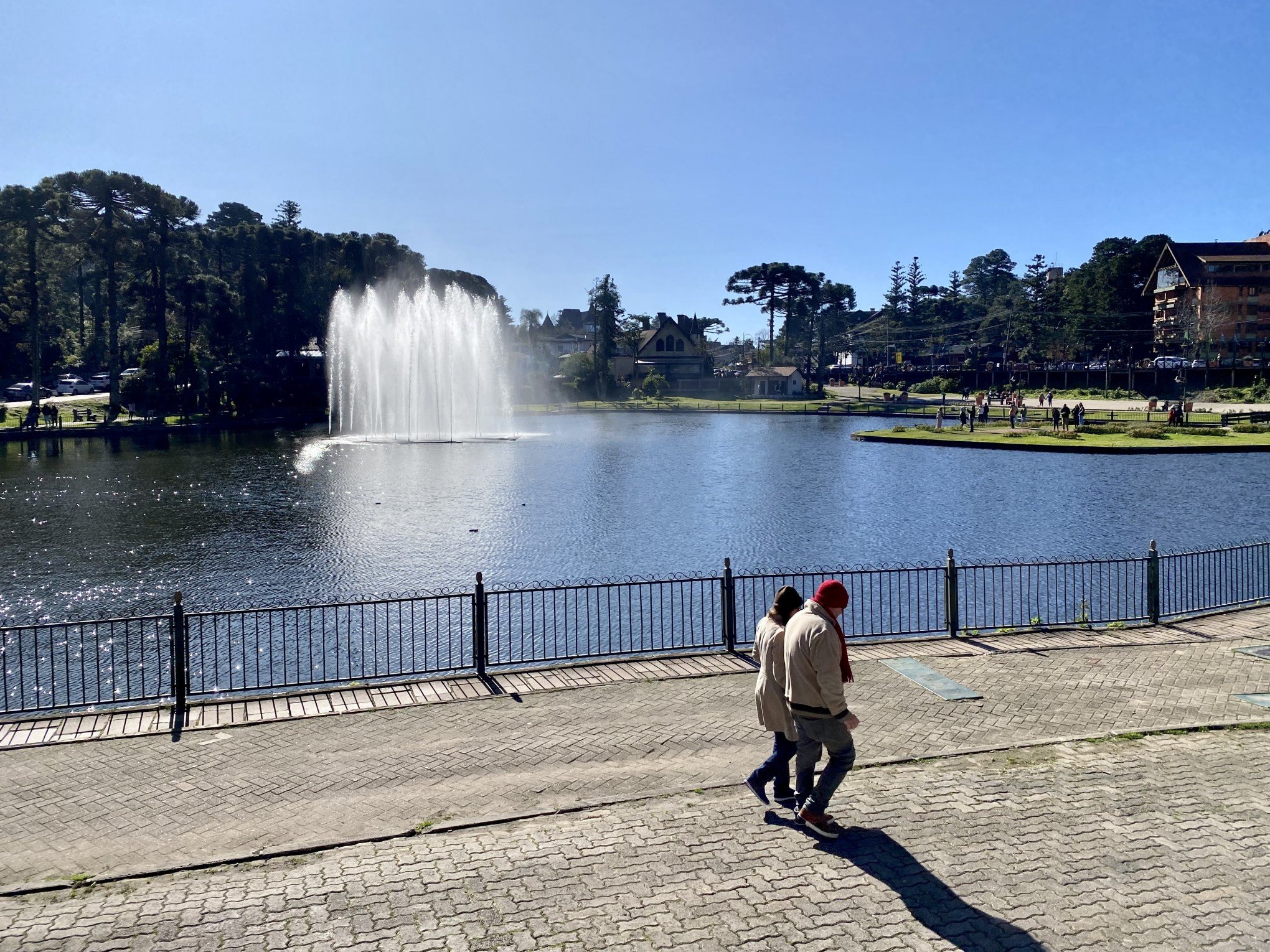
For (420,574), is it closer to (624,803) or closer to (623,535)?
(623,535)

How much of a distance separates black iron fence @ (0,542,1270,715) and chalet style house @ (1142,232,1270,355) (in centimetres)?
8953

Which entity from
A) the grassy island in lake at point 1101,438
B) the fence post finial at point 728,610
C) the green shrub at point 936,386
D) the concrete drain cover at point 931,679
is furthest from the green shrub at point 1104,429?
the fence post finial at point 728,610

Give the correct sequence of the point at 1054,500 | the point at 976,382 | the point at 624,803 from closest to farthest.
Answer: the point at 624,803
the point at 1054,500
the point at 976,382

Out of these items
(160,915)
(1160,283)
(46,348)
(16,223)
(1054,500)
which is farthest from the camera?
(1160,283)

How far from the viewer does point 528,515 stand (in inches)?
1421

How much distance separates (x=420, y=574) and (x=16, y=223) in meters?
69.8

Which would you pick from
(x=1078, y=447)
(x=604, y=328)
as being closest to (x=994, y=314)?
(x=604, y=328)

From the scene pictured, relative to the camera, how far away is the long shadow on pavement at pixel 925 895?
256 inches

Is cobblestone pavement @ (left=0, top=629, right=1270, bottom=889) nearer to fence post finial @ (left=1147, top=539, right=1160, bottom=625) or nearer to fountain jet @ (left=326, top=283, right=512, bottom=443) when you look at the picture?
fence post finial @ (left=1147, top=539, right=1160, bottom=625)

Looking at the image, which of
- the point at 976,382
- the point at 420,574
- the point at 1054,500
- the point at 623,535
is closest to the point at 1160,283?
the point at 976,382

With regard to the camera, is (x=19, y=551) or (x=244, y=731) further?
(x=19, y=551)

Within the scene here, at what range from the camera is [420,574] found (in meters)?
26.1

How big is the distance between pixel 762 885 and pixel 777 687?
1649 millimetres

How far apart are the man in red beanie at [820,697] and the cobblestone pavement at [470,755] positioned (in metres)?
1.46
